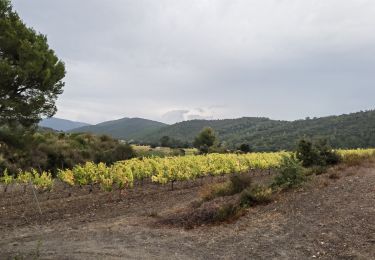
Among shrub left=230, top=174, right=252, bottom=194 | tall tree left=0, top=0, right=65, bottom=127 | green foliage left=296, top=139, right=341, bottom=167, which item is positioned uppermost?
tall tree left=0, top=0, right=65, bottom=127

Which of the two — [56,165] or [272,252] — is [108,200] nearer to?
[272,252]

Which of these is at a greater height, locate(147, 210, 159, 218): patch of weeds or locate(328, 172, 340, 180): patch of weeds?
locate(328, 172, 340, 180): patch of weeds

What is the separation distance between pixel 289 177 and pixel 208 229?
497 centimetres

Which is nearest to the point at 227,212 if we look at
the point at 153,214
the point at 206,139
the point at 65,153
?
the point at 153,214

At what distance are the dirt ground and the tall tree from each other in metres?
3.91

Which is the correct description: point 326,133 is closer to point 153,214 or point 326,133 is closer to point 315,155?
point 315,155

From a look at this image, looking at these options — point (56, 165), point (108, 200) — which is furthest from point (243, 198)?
point (56, 165)

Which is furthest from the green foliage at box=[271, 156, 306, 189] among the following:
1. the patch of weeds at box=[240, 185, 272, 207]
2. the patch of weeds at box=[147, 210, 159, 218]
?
the patch of weeds at box=[147, 210, 159, 218]

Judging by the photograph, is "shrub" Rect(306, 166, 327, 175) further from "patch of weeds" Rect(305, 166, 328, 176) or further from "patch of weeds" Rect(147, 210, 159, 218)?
"patch of weeds" Rect(147, 210, 159, 218)

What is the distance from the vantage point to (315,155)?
20859 millimetres

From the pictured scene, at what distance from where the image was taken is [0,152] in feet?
120

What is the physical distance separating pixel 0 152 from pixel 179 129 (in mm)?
115648

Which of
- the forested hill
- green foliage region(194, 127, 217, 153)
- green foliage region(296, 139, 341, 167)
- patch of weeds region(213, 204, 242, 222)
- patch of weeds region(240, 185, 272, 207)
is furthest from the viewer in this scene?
the forested hill

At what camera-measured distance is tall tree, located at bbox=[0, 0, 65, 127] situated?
14.4 meters
